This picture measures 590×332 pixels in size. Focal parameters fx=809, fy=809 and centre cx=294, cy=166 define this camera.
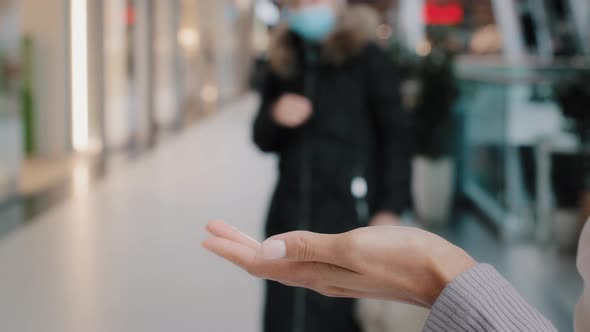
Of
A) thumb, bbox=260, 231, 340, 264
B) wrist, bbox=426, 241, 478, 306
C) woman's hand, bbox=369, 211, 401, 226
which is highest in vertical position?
thumb, bbox=260, 231, 340, 264

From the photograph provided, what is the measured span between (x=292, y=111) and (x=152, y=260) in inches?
36.4

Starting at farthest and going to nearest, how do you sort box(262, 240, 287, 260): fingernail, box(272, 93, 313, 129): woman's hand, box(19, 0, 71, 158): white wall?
box(19, 0, 71, 158): white wall, box(272, 93, 313, 129): woman's hand, box(262, 240, 287, 260): fingernail

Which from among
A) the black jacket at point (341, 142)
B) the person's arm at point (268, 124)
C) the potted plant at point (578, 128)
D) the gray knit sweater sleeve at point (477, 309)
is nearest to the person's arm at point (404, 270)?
the gray knit sweater sleeve at point (477, 309)

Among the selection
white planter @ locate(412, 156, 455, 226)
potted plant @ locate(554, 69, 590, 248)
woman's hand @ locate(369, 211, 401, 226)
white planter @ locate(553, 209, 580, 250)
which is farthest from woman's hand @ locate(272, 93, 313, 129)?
white planter @ locate(412, 156, 455, 226)

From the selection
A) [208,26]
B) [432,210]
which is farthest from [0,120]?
[208,26]

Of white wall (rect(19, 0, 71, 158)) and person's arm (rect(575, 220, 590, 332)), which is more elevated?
person's arm (rect(575, 220, 590, 332))

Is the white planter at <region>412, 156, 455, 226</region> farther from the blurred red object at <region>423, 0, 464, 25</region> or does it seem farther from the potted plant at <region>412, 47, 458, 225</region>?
the blurred red object at <region>423, 0, 464, 25</region>

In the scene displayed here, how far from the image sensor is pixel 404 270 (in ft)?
1.74

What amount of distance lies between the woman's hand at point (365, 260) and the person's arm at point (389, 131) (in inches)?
41.9

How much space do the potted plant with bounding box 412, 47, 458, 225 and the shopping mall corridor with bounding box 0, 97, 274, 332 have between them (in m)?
1.31

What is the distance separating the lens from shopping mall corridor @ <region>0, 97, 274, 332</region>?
1.31m

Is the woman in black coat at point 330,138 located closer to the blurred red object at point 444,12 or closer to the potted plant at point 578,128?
the potted plant at point 578,128

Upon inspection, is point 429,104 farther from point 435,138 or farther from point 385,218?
point 385,218

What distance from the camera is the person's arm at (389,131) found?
5.27ft
